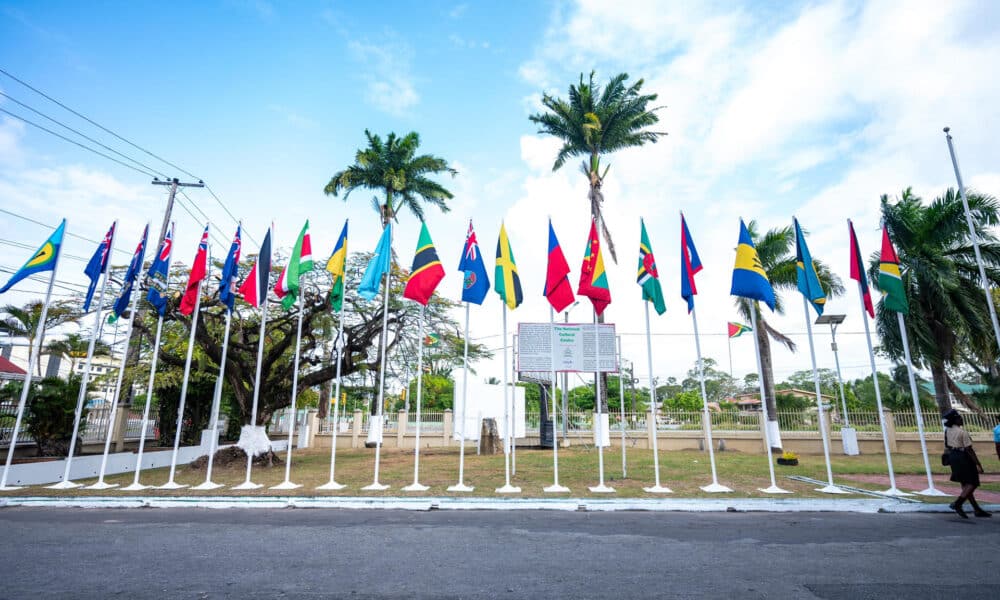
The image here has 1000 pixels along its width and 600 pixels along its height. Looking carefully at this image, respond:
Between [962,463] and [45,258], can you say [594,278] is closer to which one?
[962,463]

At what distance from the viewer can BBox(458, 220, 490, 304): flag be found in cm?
1170

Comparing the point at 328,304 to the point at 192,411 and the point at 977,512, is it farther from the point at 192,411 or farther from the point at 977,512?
the point at 977,512

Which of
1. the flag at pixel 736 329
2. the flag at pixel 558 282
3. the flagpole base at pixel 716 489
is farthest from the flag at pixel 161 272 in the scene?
the flag at pixel 736 329

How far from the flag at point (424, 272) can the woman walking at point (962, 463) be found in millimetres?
10161

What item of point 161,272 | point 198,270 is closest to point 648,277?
point 198,270

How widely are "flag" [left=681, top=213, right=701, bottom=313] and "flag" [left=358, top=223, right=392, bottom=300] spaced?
715cm

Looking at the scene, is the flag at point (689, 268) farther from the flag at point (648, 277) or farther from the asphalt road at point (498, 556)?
the asphalt road at point (498, 556)

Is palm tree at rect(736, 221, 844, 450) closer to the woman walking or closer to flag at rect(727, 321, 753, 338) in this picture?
flag at rect(727, 321, 753, 338)

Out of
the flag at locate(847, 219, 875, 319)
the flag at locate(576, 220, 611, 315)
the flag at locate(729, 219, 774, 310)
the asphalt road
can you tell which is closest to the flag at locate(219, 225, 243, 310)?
the asphalt road

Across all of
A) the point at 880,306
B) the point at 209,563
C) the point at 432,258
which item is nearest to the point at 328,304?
the point at 432,258

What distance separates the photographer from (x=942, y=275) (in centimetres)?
1734

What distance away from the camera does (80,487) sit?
1146 cm

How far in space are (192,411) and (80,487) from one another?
1118cm

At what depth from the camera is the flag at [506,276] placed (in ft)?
39.0
